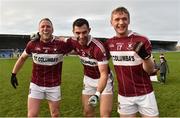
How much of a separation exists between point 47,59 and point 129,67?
83.4 inches

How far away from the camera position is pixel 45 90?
24.3 ft

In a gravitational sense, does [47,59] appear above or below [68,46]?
below

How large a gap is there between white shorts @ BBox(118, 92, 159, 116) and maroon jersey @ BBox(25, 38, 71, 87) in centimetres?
185

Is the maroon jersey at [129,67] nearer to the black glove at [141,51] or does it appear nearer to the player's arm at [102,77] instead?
the black glove at [141,51]

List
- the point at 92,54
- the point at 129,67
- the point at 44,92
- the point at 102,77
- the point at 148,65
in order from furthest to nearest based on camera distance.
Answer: the point at 44,92, the point at 92,54, the point at 102,77, the point at 129,67, the point at 148,65

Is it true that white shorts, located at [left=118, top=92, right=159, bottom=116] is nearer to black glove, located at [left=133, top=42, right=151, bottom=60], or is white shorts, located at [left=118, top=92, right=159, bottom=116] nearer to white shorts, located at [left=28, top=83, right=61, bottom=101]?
black glove, located at [left=133, top=42, right=151, bottom=60]

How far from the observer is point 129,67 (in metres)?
5.75

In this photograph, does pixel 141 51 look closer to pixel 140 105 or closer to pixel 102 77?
pixel 140 105

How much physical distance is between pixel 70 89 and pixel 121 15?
1145 cm

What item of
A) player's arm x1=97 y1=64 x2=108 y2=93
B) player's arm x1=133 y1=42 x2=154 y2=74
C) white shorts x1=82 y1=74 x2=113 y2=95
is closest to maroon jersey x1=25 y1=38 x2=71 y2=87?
white shorts x1=82 y1=74 x2=113 y2=95

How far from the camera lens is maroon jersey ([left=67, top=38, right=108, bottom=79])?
6383 mm

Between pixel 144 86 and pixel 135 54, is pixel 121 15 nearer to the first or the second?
pixel 135 54

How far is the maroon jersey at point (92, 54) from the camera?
638 centimetres

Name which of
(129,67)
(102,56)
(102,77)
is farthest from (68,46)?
Answer: (129,67)
